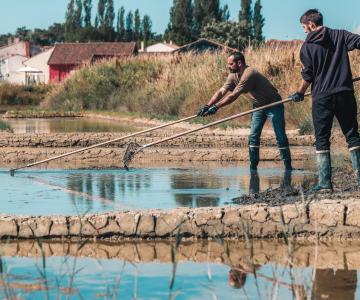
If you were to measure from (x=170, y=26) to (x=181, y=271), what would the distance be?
321ft

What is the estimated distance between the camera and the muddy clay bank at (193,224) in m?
7.96

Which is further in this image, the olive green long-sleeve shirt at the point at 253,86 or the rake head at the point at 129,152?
the rake head at the point at 129,152

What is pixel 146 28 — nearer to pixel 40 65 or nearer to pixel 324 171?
pixel 40 65

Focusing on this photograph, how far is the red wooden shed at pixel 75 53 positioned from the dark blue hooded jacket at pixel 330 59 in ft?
246

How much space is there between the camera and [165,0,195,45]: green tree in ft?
324

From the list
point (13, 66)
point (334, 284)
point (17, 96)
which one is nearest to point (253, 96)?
point (334, 284)

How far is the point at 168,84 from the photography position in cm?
3359

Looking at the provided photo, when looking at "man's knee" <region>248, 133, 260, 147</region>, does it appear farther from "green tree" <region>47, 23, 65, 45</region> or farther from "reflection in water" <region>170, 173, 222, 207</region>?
"green tree" <region>47, 23, 65, 45</region>

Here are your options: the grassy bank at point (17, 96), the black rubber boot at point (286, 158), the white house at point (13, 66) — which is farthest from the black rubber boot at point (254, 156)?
the white house at point (13, 66)

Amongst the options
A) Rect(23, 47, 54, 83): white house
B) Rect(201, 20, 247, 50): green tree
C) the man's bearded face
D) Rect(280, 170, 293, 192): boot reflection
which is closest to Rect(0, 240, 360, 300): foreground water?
Rect(280, 170, 293, 192): boot reflection

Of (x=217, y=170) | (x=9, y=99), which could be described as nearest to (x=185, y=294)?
(x=217, y=170)

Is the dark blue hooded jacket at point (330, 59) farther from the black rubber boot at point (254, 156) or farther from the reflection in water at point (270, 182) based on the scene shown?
the black rubber boot at point (254, 156)

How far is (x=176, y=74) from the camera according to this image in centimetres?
3372

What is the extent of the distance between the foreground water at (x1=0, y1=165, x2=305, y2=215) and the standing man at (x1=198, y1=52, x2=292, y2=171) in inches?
15.8
